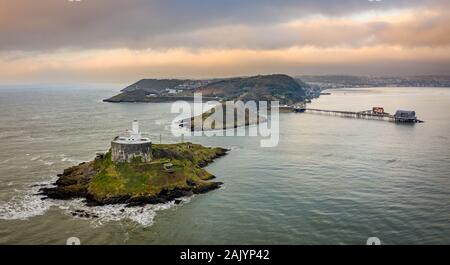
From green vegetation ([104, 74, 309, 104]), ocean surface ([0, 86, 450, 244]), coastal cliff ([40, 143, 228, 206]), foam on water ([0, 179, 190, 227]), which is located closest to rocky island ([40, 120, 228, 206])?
coastal cliff ([40, 143, 228, 206])

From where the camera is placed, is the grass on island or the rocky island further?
the grass on island

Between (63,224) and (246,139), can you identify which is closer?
(63,224)

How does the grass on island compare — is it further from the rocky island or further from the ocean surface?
the ocean surface

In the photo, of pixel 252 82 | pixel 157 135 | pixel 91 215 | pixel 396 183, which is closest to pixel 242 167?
pixel 396 183

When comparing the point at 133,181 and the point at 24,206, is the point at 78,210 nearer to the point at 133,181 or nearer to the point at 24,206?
the point at 24,206

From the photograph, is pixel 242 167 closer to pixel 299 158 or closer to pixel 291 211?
pixel 299 158

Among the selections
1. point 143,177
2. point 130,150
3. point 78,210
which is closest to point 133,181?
point 143,177

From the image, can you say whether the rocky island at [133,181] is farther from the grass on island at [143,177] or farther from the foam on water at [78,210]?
the foam on water at [78,210]
